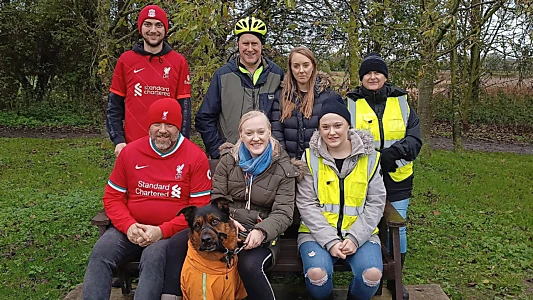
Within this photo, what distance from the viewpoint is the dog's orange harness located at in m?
3.32

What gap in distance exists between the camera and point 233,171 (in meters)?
3.84

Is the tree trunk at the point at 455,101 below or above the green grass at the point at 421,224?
above

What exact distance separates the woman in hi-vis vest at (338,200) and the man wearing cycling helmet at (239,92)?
669 millimetres

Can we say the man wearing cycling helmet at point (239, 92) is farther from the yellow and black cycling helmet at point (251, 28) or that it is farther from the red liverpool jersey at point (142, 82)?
the red liverpool jersey at point (142, 82)

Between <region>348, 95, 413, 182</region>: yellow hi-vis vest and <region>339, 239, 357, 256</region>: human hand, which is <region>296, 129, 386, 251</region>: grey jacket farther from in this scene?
<region>348, 95, 413, 182</region>: yellow hi-vis vest

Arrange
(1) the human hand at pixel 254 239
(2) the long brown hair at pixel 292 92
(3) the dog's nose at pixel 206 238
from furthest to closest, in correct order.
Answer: (2) the long brown hair at pixel 292 92
(1) the human hand at pixel 254 239
(3) the dog's nose at pixel 206 238

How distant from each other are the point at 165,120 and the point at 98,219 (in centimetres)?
90

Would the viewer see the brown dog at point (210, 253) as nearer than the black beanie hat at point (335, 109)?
Yes

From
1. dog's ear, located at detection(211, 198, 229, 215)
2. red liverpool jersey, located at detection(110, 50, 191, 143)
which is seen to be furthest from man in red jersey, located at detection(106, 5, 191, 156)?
dog's ear, located at detection(211, 198, 229, 215)

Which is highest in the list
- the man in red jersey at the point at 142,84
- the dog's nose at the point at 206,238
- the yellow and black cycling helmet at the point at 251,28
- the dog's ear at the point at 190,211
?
the yellow and black cycling helmet at the point at 251,28

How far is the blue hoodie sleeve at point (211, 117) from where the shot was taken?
4.46 meters

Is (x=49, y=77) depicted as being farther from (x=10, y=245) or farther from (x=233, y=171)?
(x=233, y=171)

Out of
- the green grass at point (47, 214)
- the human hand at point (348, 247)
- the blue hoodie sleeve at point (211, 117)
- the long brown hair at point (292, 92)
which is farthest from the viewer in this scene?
the green grass at point (47, 214)

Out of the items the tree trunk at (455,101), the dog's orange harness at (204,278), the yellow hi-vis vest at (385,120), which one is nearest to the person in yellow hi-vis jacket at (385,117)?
the yellow hi-vis vest at (385,120)
